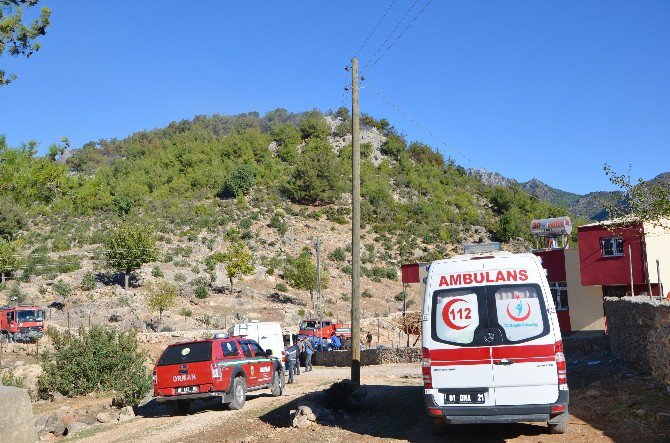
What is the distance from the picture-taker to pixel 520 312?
9992 mm

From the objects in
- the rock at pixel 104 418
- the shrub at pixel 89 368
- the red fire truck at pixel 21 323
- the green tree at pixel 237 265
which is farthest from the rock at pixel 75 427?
the green tree at pixel 237 265

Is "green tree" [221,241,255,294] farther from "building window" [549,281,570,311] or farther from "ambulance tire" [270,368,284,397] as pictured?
"ambulance tire" [270,368,284,397]

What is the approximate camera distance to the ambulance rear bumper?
9.61 meters

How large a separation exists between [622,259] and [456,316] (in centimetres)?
2586

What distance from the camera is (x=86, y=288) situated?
52312 millimetres

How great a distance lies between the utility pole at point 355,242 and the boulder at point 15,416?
9.36 meters

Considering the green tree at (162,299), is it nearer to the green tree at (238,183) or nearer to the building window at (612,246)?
the building window at (612,246)

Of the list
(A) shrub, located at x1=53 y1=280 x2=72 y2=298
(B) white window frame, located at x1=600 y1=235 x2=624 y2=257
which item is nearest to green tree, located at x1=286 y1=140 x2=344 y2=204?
(A) shrub, located at x1=53 y1=280 x2=72 y2=298

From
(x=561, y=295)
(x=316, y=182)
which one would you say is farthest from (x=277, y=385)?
(x=316, y=182)

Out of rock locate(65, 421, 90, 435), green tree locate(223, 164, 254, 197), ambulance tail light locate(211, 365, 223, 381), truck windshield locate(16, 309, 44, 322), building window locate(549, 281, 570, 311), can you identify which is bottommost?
rock locate(65, 421, 90, 435)

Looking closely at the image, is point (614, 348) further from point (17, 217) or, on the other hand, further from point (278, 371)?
point (17, 217)

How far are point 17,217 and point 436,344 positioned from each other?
69.0 m

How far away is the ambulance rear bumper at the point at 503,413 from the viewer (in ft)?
31.5

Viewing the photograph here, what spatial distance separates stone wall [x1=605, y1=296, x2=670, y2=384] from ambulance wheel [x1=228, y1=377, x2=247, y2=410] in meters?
9.38
